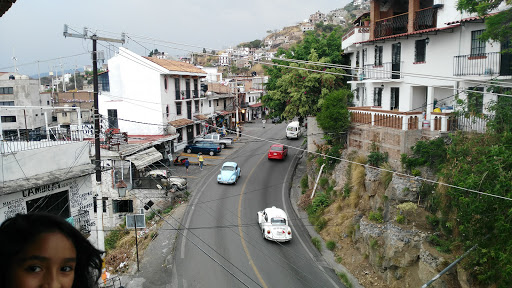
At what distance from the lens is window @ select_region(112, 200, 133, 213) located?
88.0 feet

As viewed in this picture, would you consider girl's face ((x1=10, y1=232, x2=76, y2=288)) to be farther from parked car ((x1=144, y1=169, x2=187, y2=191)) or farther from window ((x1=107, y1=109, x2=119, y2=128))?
window ((x1=107, y1=109, x2=119, y2=128))

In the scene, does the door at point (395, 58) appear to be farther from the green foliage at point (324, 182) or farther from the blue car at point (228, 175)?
the blue car at point (228, 175)

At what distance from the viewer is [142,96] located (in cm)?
3888

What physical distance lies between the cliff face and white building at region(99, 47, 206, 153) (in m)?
22.1

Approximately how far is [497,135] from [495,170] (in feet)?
9.32

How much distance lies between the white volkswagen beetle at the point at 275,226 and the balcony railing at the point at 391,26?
14.0m

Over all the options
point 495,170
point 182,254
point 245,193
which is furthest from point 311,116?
point 495,170

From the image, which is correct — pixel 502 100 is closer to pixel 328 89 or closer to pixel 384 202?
pixel 384 202

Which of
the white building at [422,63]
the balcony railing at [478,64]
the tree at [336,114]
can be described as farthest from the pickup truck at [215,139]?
the balcony railing at [478,64]

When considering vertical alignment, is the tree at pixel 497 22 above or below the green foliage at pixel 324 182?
above

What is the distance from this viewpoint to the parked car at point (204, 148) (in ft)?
130

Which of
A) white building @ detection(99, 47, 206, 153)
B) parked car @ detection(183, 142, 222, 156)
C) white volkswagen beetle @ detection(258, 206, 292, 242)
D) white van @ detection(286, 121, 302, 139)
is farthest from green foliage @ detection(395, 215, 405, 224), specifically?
white van @ detection(286, 121, 302, 139)

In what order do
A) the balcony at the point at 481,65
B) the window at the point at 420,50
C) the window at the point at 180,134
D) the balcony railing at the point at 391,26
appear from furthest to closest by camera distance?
1. the window at the point at 180,134
2. the balcony railing at the point at 391,26
3. the window at the point at 420,50
4. the balcony at the point at 481,65

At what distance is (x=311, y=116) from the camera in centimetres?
2988
